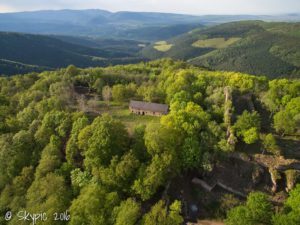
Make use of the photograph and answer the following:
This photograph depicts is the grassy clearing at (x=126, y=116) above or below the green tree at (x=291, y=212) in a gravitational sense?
below

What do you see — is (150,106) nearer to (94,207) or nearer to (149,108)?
(149,108)

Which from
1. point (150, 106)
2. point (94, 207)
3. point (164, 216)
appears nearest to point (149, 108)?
point (150, 106)

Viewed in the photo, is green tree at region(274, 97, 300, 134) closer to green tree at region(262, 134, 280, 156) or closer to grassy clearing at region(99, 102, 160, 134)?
green tree at region(262, 134, 280, 156)

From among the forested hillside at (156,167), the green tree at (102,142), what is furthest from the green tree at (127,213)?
the green tree at (102,142)

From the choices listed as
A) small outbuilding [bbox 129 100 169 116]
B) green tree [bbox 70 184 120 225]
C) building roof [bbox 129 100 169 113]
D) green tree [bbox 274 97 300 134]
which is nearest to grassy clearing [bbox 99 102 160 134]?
small outbuilding [bbox 129 100 169 116]

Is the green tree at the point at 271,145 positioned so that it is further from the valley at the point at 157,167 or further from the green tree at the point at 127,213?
the green tree at the point at 127,213

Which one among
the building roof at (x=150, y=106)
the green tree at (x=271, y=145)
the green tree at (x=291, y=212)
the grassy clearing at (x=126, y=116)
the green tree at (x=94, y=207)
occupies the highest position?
the green tree at (x=271, y=145)
